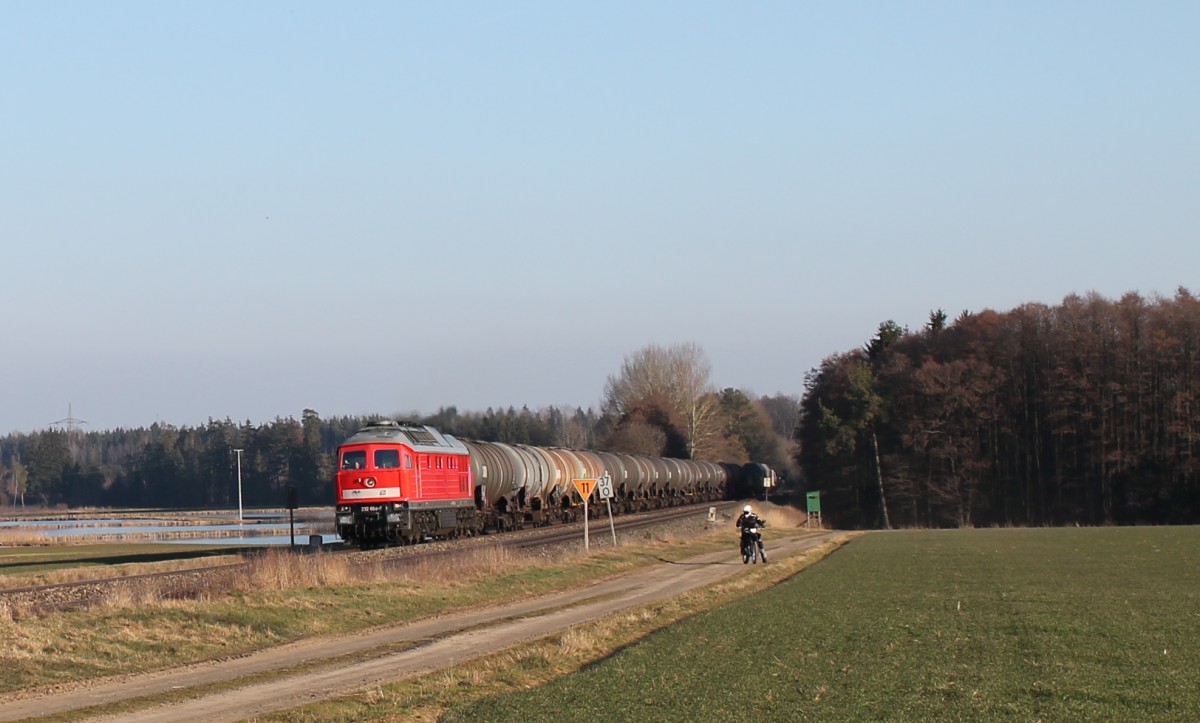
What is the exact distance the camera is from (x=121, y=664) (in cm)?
1919

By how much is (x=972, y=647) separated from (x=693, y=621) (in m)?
6.60

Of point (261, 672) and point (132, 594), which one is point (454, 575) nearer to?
point (132, 594)

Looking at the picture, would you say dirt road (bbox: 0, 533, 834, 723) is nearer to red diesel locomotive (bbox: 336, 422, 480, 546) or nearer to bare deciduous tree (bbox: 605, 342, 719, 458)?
red diesel locomotive (bbox: 336, 422, 480, 546)

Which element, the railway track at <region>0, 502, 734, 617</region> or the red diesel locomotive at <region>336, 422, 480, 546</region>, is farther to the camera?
the red diesel locomotive at <region>336, 422, 480, 546</region>

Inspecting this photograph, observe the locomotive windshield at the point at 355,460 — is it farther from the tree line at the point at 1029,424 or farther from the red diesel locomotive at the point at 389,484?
the tree line at the point at 1029,424

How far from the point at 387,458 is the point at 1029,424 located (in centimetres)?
6411

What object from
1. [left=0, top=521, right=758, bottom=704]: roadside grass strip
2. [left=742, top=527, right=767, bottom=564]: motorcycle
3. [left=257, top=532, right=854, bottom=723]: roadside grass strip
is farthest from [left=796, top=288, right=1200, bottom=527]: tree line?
[left=257, top=532, right=854, bottom=723]: roadside grass strip

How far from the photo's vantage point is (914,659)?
54.6ft

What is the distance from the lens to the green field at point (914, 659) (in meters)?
13.2

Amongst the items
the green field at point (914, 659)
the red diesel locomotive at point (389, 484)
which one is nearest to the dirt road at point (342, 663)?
the green field at point (914, 659)

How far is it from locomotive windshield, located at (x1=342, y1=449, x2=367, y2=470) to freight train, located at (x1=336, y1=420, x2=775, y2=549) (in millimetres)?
35

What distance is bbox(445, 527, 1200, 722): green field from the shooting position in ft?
43.3

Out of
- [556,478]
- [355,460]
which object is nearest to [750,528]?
[355,460]

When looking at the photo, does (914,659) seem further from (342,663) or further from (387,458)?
(387,458)
